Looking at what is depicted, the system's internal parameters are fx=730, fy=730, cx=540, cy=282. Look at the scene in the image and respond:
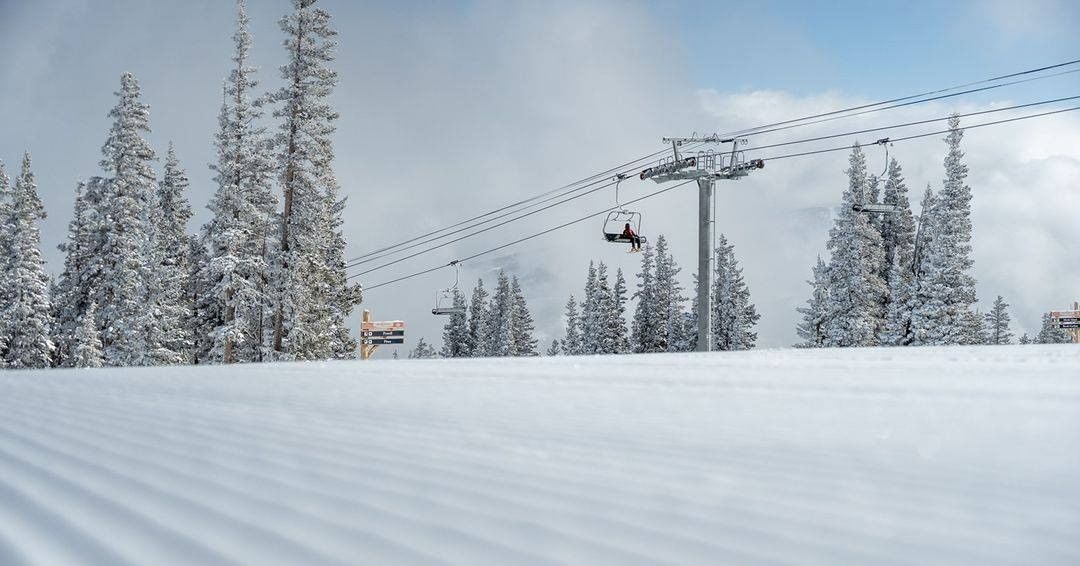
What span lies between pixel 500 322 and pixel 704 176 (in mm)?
44579

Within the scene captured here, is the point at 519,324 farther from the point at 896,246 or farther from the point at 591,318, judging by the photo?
the point at 896,246

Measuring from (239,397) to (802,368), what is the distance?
685 cm

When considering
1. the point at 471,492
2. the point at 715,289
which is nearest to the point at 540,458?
the point at 471,492

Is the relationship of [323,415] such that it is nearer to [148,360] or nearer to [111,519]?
[111,519]

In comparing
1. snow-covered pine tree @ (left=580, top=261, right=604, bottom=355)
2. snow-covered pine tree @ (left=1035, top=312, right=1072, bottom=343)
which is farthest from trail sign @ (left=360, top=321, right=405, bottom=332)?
snow-covered pine tree @ (left=1035, top=312, right=1072, bottom=343)

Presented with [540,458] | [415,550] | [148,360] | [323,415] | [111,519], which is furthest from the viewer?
[148,360]

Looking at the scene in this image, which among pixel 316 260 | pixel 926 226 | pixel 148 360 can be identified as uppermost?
pixel 926 226

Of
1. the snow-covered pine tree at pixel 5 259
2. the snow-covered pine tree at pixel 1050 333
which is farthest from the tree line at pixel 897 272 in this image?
the snow-covered pine tree at pixel 5 259

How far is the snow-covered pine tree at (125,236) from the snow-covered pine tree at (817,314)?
40.1 m

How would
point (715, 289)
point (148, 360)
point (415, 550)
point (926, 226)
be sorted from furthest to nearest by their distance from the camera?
point (715, 289) → point (926, 226) → point (148, 360) → point (415, 550)

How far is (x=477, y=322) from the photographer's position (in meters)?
74.8

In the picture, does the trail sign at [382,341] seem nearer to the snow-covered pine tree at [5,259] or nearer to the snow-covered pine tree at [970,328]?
the snow-covered pine tree at [5,259]

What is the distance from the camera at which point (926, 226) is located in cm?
4834

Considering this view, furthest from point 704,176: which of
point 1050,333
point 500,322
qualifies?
point 1050,333
